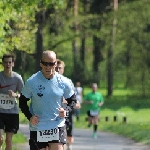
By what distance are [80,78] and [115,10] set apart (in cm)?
841

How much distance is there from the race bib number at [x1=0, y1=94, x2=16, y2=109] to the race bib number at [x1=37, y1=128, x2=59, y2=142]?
10.0 ft

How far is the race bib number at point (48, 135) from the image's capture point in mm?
10688

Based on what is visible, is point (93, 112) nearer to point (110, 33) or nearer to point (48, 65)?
point (48, 65)

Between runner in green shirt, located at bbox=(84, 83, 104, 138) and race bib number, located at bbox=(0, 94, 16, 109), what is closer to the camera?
race bib number, located at bbox=(0, 94, 16, 109)

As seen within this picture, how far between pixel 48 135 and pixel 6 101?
317 centimetres

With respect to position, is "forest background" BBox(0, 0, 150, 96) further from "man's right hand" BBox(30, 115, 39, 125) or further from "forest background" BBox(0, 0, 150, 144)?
"man's right hand" BBox(30, 115, 39, 125)

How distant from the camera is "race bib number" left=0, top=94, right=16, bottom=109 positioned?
13.7 metres

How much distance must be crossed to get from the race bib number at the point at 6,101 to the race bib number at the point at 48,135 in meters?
3.05

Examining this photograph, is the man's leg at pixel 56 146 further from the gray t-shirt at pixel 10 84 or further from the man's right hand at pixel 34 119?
the gray t-shirt at pixel 10 84

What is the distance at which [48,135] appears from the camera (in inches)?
421

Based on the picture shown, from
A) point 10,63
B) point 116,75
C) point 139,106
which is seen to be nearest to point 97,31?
point 139,106

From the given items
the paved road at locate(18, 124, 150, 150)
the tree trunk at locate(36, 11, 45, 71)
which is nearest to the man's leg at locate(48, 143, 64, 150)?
the paved road at locate(18, 124, 150, 150)

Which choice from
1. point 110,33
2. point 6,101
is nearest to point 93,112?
point 6,101

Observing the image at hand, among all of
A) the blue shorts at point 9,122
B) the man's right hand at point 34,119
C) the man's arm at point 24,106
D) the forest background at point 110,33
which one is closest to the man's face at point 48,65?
the man's arm at point 24,106
